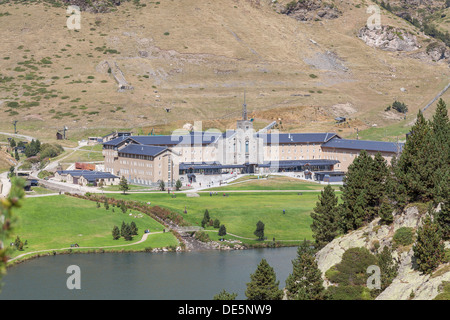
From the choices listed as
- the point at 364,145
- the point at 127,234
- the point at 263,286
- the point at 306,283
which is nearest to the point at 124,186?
the point at 127,234

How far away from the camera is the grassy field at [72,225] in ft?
275

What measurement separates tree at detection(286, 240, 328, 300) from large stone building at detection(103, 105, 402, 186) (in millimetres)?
75986

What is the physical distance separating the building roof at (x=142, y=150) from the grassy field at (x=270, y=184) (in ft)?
43.8

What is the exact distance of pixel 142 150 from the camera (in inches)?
5103

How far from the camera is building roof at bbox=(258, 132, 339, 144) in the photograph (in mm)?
148125

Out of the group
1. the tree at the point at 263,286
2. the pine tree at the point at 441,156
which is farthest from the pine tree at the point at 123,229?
the pine tree at the point at 441,156

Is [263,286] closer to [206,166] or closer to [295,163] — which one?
[206,166]

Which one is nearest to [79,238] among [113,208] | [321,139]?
[113,208]

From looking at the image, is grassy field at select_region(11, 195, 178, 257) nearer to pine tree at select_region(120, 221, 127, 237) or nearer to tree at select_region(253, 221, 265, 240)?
pine tree at select_region(120, 221, 127, 237)

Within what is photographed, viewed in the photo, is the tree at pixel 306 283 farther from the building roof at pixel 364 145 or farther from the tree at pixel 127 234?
the building roof at pixel 364 145

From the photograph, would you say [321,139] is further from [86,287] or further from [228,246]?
[86,287]

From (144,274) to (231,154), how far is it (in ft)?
243

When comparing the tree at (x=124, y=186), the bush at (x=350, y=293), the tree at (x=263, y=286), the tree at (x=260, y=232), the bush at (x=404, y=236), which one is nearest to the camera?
the tree at (x=263, y=286)
